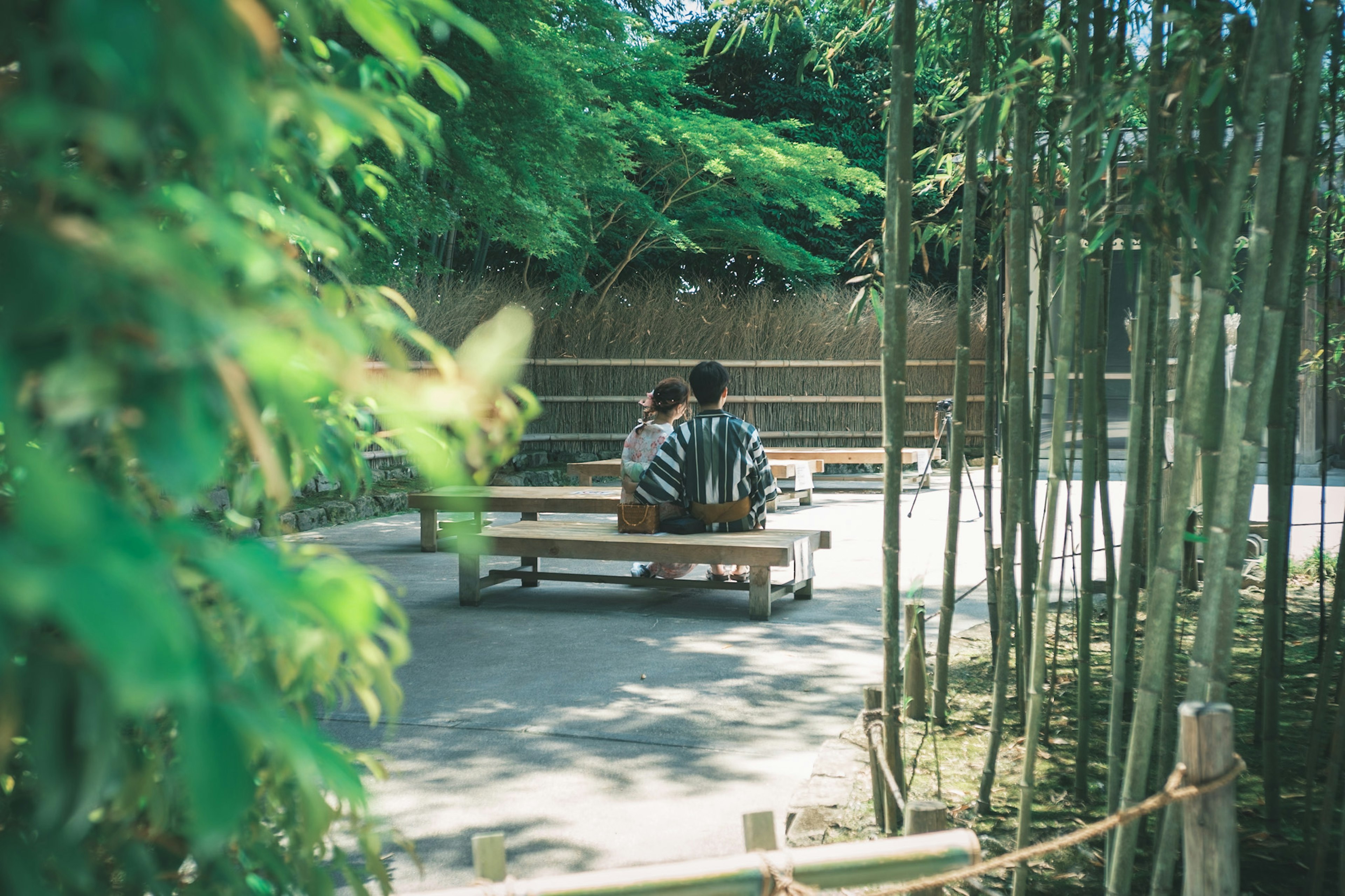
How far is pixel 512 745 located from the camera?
9.97 feet

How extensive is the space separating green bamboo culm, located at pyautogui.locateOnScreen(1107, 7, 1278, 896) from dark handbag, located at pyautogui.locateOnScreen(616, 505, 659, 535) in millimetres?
3300

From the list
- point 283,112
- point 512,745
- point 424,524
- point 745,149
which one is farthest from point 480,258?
point 283,112

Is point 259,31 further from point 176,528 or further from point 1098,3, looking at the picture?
point 1098,3

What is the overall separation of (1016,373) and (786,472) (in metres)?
6.79

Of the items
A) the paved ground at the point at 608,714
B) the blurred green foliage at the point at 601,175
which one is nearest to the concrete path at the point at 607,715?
the paved ground at the point at 608,714

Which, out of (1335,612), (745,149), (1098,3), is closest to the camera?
(1098,3)

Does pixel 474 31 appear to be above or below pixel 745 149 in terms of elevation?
below

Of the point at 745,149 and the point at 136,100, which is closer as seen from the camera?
the point at 136,100

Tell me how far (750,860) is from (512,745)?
180 centimetres

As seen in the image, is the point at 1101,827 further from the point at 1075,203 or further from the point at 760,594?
the point at 760,594

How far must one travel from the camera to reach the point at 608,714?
10.9 ft

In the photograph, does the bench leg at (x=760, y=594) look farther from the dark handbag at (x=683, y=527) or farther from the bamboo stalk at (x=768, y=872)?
the bamboo stalk at (x=768, y=872)

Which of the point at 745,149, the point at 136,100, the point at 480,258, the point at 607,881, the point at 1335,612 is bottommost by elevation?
the point at 607,881

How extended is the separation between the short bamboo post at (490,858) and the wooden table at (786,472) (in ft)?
22.0
